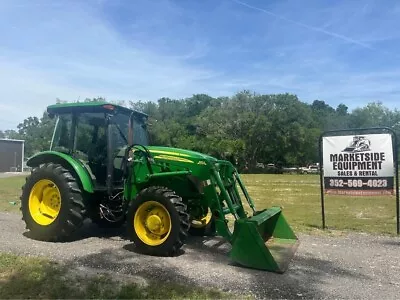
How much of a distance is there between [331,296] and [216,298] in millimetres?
1490

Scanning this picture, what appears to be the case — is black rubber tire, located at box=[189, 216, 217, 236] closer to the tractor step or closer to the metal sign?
the tractor step

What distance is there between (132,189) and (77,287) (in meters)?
2.89

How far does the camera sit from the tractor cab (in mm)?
8109

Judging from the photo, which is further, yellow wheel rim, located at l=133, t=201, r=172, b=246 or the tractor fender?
the tractor fender

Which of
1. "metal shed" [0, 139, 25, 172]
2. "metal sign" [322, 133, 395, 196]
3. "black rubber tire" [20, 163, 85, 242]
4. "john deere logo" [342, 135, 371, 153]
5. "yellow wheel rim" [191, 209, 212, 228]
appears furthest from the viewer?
"metal shed" [0, 139, 25, 172]

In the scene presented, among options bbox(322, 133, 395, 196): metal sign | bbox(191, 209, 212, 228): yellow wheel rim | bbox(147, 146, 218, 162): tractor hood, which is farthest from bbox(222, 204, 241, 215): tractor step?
bbox(322, 133, 395, 196): metal sign

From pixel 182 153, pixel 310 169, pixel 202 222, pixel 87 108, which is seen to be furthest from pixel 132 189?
pixel 310 169

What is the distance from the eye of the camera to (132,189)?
7.88 metres

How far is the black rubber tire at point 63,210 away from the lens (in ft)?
25.4

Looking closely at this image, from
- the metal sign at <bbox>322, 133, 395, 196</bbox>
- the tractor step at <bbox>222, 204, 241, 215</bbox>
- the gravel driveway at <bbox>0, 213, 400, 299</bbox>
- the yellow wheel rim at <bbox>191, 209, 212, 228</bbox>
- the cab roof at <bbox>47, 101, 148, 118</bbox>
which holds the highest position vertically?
the cab roof at <bbox>47, 101, 148, 118</bbox>

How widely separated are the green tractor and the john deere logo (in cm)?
306

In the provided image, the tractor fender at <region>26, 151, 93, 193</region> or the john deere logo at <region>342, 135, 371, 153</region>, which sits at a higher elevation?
the john deere logo at <region>342, 135, 371, 153</region>

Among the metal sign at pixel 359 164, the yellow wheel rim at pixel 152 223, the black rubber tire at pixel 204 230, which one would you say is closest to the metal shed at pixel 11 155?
the black rubber tire at pixel 204 230

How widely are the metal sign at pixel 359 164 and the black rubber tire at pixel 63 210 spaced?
20.0 feet
